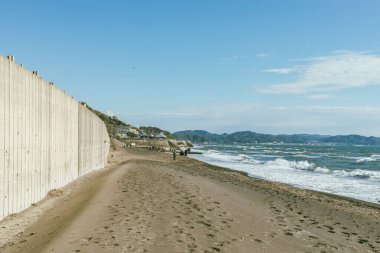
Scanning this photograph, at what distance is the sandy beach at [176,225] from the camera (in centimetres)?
735

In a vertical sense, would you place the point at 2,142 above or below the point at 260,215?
above

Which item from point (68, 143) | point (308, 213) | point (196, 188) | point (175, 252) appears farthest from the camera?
point (68, 143)

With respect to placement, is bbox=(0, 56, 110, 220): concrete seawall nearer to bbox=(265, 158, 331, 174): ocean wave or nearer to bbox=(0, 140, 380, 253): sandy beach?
bbox=(0, 140, 380, 253): sandy beach

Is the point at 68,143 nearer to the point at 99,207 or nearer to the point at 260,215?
the point at 99,207

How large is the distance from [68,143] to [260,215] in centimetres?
854

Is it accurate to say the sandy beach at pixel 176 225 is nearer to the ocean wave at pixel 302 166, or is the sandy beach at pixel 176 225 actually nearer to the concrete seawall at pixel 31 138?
the concrete seawall at pixel 31 138

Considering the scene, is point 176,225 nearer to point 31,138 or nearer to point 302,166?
point 31,138

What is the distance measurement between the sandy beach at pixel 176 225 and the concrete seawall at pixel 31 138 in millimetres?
545

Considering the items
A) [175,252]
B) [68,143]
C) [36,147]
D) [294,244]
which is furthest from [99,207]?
[68,143]

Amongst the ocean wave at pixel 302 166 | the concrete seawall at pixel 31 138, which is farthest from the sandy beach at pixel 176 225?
the ocean wave at pixel 302 166

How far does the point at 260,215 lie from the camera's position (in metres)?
11.2

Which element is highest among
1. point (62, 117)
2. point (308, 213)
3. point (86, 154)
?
point (62, 117)

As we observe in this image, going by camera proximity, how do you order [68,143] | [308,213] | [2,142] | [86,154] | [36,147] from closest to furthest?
[2,142]
[36,147]
[308,213]
[68,143]
[86,154]

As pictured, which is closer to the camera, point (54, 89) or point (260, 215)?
point (260, 215)
